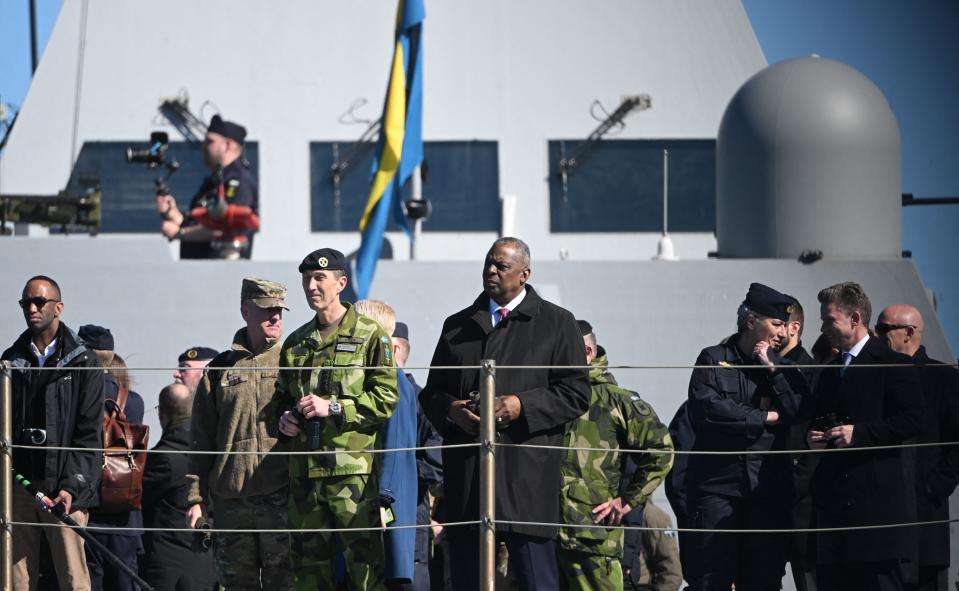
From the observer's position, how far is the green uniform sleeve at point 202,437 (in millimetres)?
4398

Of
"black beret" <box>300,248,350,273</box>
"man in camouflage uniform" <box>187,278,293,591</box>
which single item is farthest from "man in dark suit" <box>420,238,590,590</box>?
"man in camouflage uniform" <box>187,278,293,591</box>

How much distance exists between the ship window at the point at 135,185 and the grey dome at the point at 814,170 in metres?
3.46

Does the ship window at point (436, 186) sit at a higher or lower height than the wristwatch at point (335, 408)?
higher

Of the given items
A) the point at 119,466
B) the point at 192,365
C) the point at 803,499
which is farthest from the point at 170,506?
the point at 803,499

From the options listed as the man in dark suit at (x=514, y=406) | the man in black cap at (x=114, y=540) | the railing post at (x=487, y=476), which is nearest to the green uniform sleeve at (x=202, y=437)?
the man in black cap at (x=114, y=540)

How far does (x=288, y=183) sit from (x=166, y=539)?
166 inches

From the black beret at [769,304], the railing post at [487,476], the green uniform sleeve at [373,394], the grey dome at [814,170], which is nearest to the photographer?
the railing post at [487,476]

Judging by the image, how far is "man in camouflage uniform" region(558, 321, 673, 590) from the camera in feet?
14.0

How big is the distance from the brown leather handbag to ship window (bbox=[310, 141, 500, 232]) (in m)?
4.08

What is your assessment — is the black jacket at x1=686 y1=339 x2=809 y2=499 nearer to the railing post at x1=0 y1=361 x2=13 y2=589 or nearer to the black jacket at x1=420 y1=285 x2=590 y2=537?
the black jacket at x1=420 y1=285 x2=590 y2=537

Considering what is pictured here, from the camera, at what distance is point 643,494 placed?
4504 mm

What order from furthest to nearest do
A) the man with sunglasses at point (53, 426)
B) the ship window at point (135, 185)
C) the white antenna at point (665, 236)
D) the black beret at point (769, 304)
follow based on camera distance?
the ship window at point (135, 185) < the white antenna at point (665, 236) < the black beret at point (769, 304) < the man with sunglasses at point (53, 426)

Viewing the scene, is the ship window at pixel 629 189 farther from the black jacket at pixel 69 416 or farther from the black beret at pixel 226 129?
the black jacket at pixel 69 416

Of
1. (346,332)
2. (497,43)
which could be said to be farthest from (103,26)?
(346,332)
